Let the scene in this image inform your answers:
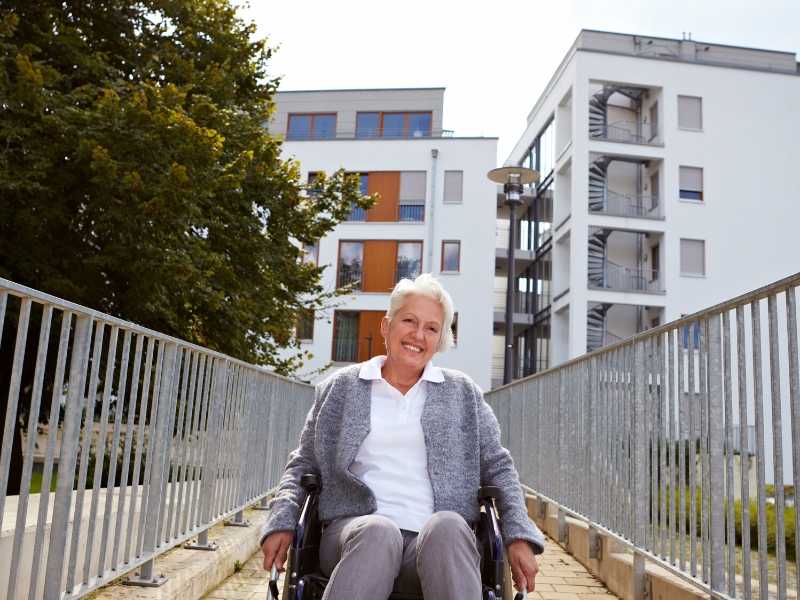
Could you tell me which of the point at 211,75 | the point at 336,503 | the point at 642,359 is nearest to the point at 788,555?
the point at 336,503

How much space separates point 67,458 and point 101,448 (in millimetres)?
311

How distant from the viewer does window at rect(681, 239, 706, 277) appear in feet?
102

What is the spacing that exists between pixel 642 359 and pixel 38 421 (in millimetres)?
3139

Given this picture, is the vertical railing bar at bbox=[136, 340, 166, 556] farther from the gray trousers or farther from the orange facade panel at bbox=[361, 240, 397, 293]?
the orange facade panel at bbox=[361, 240, 397, 293]

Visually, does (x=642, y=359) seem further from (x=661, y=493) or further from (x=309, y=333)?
(x=309, y=333)

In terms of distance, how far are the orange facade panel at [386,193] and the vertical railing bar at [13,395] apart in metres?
30.3

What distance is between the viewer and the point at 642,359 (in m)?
4.56

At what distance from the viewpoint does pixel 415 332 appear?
3.30m

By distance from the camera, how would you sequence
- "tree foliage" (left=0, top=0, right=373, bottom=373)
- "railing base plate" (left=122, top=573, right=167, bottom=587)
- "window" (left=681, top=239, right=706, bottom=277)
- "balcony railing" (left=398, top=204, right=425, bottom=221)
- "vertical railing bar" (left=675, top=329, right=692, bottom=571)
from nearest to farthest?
1. "vertical railing bar" (left=675, top=329, right=692, bottom=571)
2. "railing base plate" (left=122, top=573, right=167, bottom=587)
3. "tree foliage" (left=0, top=0, right=373, bottom=373)
4. "window" (left=681, top=239, right=706, bottom=277)
5. "balcony railing" (left=398, top=204, right=425, bottom=221)

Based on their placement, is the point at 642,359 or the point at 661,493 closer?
the point at 661,493

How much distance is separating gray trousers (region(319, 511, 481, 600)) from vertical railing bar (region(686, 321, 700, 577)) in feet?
4.56

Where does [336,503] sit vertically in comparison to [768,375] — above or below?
below

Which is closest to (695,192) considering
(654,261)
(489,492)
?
(654,261)

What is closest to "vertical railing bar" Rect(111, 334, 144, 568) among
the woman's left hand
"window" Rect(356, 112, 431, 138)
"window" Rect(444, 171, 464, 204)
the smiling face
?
the smiling face
